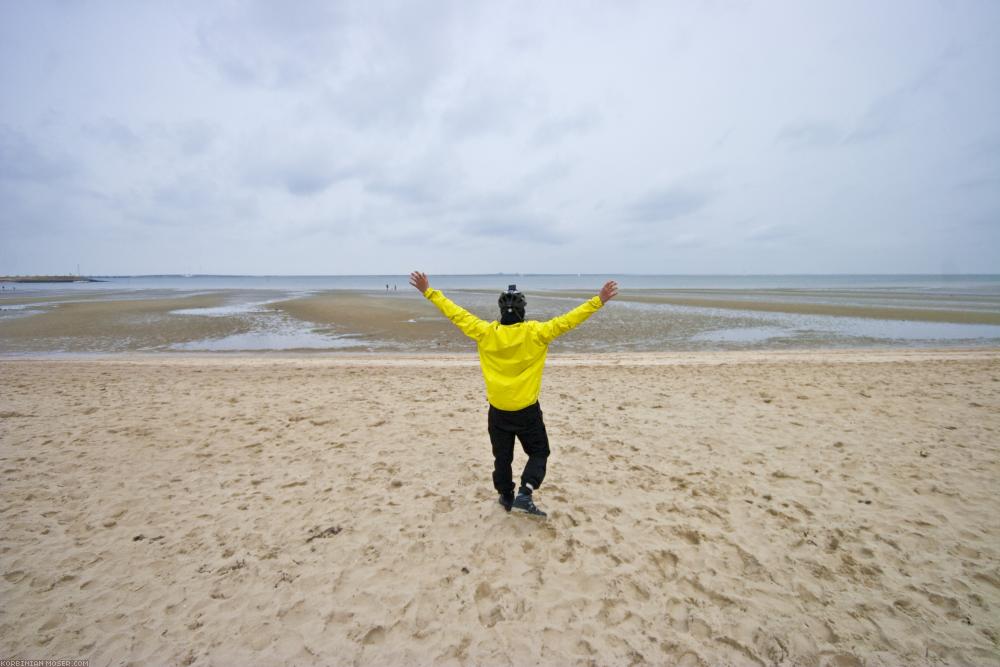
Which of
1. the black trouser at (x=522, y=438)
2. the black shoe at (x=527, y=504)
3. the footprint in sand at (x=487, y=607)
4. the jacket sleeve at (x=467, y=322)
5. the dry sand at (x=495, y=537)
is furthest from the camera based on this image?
the black shoe at (x=527, y=504)

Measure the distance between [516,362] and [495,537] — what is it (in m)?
1.81

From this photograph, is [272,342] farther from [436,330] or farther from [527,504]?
[527,504]

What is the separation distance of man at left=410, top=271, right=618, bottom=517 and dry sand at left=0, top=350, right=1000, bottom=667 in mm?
968

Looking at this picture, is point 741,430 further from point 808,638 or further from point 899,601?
point 808,638

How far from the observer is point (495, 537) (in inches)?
165

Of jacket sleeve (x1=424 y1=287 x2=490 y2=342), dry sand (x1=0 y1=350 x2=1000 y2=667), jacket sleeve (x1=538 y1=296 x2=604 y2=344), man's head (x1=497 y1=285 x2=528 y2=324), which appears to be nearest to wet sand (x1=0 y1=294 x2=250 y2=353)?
dry sand (x1=0 y1=350 x2=1000 y2=667)

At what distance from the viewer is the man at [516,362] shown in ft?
12.7

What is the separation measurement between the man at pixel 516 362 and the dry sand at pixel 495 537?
38.1 inches

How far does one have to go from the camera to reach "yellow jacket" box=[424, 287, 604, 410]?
12.6 feet

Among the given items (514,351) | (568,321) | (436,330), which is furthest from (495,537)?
(436,330)

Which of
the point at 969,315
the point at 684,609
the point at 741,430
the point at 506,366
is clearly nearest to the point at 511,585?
the point at 684,609

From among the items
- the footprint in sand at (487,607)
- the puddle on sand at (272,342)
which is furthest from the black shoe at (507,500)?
the puddle on sand at (272,342)

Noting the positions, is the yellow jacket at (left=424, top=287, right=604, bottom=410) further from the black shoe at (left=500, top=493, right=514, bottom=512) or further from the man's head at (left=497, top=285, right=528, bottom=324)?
the black shoe at (left=500, top=493, right=514, bottom=512)

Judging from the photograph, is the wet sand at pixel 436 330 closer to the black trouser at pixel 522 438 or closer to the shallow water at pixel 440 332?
the shallow water at pixel 440 332
